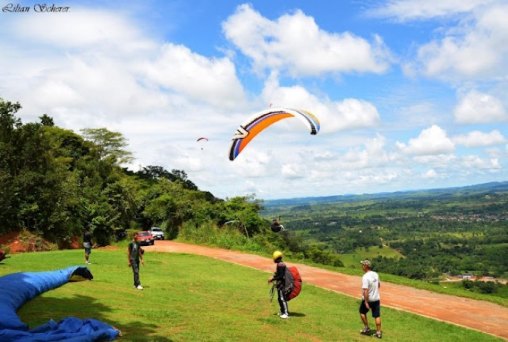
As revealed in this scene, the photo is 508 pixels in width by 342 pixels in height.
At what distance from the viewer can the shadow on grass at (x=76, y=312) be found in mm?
9805

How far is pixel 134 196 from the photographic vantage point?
50.4 m

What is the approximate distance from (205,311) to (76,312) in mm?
3776

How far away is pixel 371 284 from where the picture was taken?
39.8ft

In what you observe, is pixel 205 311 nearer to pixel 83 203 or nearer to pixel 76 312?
pixel 76 312

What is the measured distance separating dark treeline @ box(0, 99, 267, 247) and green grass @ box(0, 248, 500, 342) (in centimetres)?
1446

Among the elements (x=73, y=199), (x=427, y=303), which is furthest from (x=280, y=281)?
(x=73, y=199)

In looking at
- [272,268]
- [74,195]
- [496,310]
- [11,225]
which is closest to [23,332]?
[496,310]

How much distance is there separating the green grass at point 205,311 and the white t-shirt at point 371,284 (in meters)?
1.21

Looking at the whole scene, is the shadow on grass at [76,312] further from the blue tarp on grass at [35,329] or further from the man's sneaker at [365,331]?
the man's sneaker at [365,331]

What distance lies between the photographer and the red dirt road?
16438mm

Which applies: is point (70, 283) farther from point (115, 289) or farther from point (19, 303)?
point (19, 303)

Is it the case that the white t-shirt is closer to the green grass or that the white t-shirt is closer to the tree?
the green grass

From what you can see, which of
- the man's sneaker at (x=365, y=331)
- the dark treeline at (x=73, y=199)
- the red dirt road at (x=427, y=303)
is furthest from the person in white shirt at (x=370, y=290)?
the dark treeline at (x=73, y=199)

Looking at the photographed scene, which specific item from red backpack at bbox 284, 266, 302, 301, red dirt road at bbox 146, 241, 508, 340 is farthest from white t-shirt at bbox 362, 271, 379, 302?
red dirt road at bbox 146, 241, 508, 340
